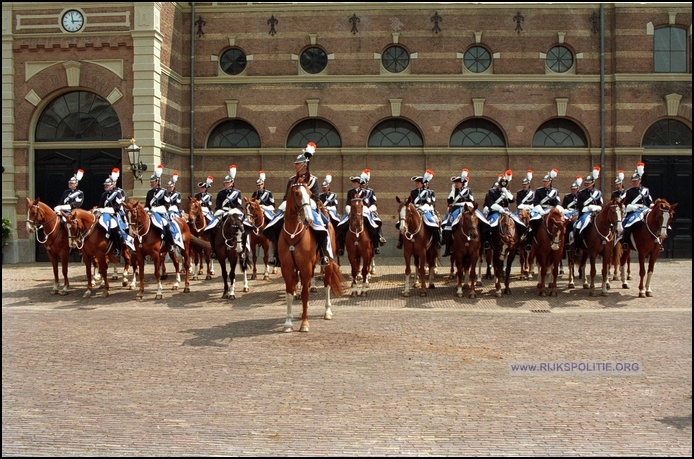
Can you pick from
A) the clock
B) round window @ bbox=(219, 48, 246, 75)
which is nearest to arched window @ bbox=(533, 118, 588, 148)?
round window @ bbox=(219, 48, 246, 75)

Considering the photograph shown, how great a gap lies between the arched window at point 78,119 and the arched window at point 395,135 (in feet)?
33.5

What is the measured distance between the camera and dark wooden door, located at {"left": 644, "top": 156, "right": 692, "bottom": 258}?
26219 millimetres

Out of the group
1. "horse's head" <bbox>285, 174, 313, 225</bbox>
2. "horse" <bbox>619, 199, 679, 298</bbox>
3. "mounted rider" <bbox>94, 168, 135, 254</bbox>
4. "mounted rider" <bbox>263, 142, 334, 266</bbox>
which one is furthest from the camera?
"mounted rider" <bbox>94, 168, 135, 254</bbox>

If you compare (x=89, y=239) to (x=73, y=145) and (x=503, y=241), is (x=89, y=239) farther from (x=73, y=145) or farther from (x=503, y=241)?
(x=503, y=241)

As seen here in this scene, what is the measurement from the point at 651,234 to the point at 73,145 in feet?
66.1

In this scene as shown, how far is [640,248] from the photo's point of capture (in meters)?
16.2

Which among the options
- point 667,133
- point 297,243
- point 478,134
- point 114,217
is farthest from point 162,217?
point 667,133

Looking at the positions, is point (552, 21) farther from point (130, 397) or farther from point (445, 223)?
point (130, 397)

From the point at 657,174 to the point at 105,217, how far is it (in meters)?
21.2

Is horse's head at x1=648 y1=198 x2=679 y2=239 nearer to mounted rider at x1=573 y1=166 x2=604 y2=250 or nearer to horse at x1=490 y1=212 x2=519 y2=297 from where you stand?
mounted rider at x1=573 y1=166 x2=604 y2=250

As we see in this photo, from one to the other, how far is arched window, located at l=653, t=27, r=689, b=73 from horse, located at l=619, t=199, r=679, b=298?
12.9 meters

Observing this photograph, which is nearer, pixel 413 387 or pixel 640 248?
pixel 413 387

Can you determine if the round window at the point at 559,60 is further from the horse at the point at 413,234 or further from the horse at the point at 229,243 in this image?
the horse at the point at 229,243

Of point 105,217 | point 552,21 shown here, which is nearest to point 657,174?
point 552,21
